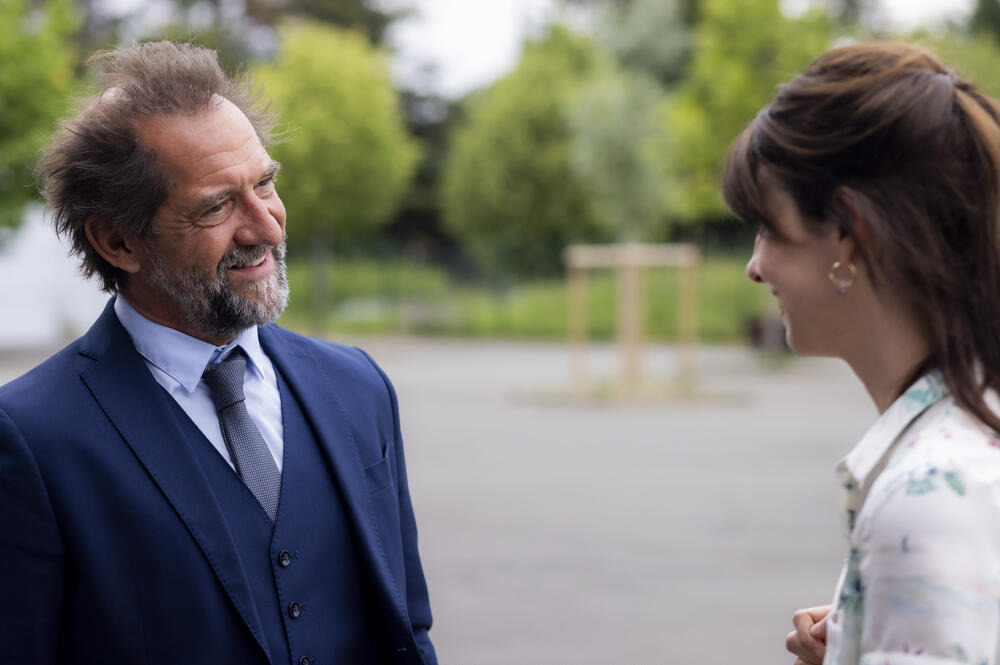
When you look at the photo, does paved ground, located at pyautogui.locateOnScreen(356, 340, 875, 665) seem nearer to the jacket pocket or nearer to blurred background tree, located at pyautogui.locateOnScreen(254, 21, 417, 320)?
the jacket pocket

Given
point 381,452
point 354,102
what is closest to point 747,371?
point 354,102

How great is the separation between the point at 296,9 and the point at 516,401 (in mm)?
32290

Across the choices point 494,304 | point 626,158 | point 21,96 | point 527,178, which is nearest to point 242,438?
point 626,158

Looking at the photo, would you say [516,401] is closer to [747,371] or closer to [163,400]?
[747,371]

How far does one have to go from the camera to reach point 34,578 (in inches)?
78.7

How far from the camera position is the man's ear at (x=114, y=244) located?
2.36 m

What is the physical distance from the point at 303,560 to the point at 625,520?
20.6 feet

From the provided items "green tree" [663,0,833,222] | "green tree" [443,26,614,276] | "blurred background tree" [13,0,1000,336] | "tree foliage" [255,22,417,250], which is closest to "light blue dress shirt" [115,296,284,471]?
"blurred background tree" [13,0,1000,336]

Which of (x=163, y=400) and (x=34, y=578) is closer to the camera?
(x=34, y=578)

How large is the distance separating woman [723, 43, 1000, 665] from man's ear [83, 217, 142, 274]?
1.27 metres

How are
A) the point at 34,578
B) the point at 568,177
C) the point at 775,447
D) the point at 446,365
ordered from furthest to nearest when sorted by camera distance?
the point at 568,177 < the point at 446,365 < the point at 775,447 < the point at 34,578

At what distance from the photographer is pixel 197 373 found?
7.54 feet

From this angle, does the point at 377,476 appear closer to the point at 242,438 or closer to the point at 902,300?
the point at 242,438

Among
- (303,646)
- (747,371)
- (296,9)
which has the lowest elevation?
(747,371)
